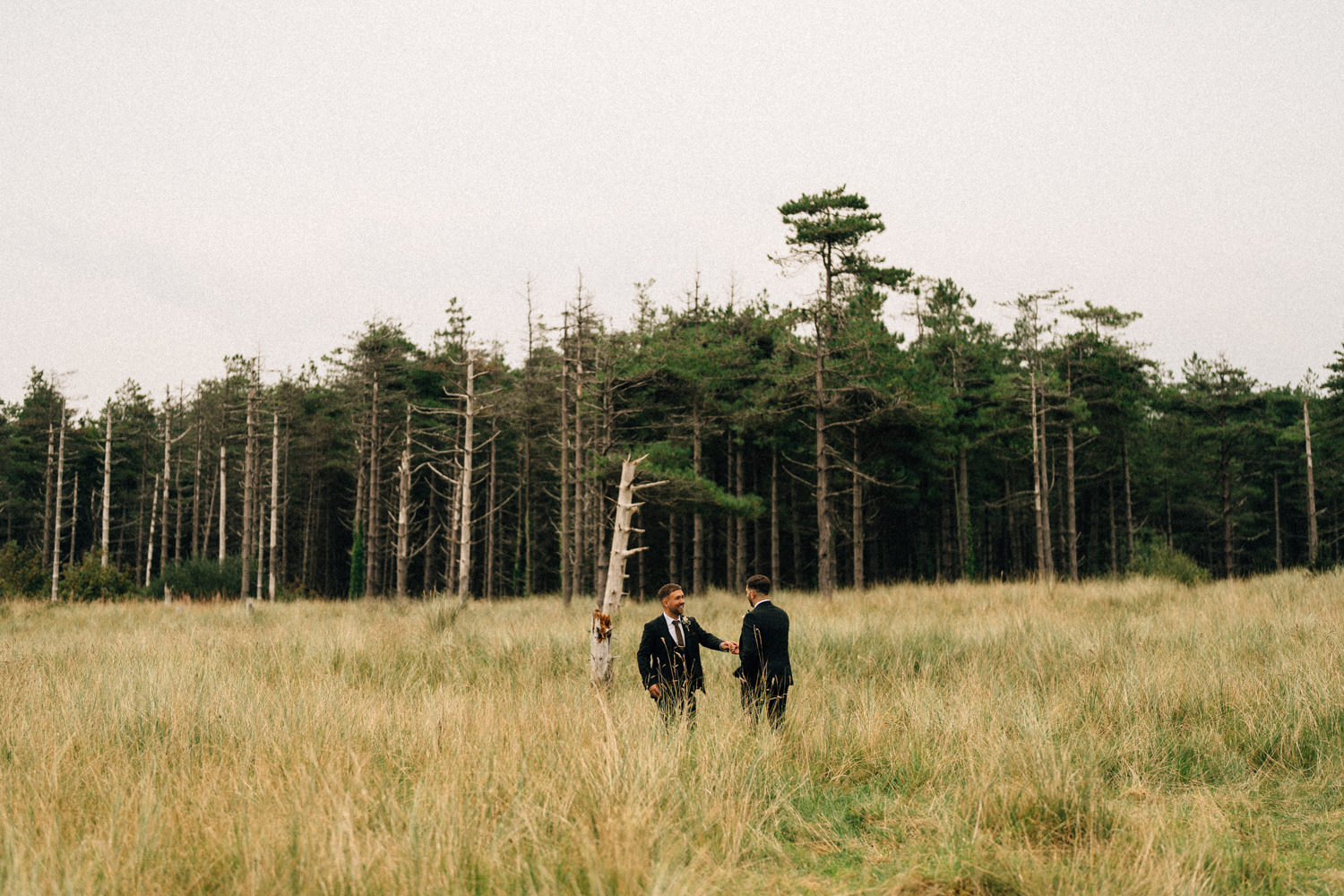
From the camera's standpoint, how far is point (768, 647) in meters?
6.19

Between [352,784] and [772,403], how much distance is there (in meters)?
22.9

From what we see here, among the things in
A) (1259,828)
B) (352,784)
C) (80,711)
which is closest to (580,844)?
(352,784)

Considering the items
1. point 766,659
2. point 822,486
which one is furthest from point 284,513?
point 766,659

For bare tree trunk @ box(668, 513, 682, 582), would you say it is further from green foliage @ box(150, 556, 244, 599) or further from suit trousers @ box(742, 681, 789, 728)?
suit trousers @ box(742, 681, 789, 728)

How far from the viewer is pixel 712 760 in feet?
16.0

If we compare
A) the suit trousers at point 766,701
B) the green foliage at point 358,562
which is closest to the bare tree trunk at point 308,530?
the green foliage at point 358,562

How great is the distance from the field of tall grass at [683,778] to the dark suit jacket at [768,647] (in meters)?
0.46

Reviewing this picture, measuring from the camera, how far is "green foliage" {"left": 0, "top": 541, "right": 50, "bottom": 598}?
2725cm

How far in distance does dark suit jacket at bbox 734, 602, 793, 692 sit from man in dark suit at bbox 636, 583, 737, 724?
0.19 meters

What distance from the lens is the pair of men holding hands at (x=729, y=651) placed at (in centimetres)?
608

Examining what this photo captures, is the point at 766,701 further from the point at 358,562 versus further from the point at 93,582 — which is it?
the point at 358,562

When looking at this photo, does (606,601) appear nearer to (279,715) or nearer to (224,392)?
(279,715)

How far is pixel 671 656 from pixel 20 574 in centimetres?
3374

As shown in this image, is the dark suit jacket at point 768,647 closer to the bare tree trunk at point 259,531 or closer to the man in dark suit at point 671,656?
the man in dark suit at point 671,656
